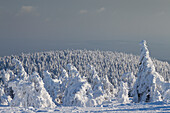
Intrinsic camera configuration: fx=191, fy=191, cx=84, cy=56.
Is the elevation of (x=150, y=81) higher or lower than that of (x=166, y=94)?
higher

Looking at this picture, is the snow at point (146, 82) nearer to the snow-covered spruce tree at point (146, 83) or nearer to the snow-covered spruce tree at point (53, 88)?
the snow-covered spruce tree at point (146, 83)

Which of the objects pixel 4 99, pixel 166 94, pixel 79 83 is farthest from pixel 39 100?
pixel 4 99

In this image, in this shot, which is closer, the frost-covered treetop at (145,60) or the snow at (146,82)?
the snow at (146,82)

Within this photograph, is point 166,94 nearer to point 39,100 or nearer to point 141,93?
point 141,93

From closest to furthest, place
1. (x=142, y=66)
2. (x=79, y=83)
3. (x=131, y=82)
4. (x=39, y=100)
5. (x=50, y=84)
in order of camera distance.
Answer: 1. (x=39, y=100)
2. (x=142, y=66)
3. (x=79, y=83)
4. (x=50, y=84)
5. (x=131, y=82)

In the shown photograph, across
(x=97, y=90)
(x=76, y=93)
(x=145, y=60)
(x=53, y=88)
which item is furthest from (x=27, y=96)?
(x=97, y=90)

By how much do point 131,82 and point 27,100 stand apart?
161ft

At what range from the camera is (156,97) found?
27391 millimetres

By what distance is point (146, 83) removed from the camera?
27703 millimetres

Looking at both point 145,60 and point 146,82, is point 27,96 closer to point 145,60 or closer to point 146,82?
point 146,82

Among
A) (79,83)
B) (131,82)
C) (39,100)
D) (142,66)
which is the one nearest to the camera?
(39,100)

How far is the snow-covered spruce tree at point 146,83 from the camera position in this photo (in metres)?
27.3

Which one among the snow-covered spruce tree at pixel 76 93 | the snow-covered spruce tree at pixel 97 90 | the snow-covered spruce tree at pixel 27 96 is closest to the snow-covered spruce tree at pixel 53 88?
the snow-covered spruce tree at pixel 76 93

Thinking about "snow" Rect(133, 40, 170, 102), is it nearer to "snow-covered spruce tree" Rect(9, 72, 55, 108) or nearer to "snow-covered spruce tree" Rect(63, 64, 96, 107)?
"snow-covered spruce tree" Rect(63, 64, 96, 107)
